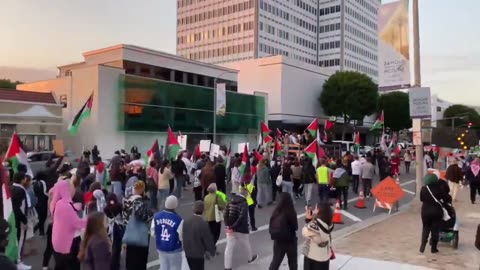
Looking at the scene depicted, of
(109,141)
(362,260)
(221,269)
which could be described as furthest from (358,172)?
(109,141)

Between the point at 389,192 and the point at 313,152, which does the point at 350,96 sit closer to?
the point at 313,152

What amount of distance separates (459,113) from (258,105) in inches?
3403

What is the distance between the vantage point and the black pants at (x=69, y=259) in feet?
21.8

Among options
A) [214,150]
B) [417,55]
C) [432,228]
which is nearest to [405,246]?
[432,228]

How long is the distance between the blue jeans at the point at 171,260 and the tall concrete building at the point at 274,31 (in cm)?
10405

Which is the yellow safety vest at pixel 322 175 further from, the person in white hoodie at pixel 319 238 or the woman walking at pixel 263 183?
the person in white hoodie at pixel 319 238

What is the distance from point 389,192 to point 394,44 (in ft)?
15.9

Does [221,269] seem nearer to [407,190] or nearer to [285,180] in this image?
[285,180]

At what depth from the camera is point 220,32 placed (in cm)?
11669

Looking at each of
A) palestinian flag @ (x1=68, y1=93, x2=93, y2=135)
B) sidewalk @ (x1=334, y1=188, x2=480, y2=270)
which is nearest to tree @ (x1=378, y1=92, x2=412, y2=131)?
palestinian flag @ (x1=68, y1=93, x2=93, y2=135)

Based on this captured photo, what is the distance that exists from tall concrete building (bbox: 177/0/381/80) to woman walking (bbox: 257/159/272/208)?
94.8 metres

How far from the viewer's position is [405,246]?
10.1 m

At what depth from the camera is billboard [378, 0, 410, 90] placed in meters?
13.2

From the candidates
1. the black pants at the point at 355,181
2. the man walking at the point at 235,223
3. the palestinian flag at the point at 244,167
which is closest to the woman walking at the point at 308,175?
the palestinian flag at the point at 244,167
